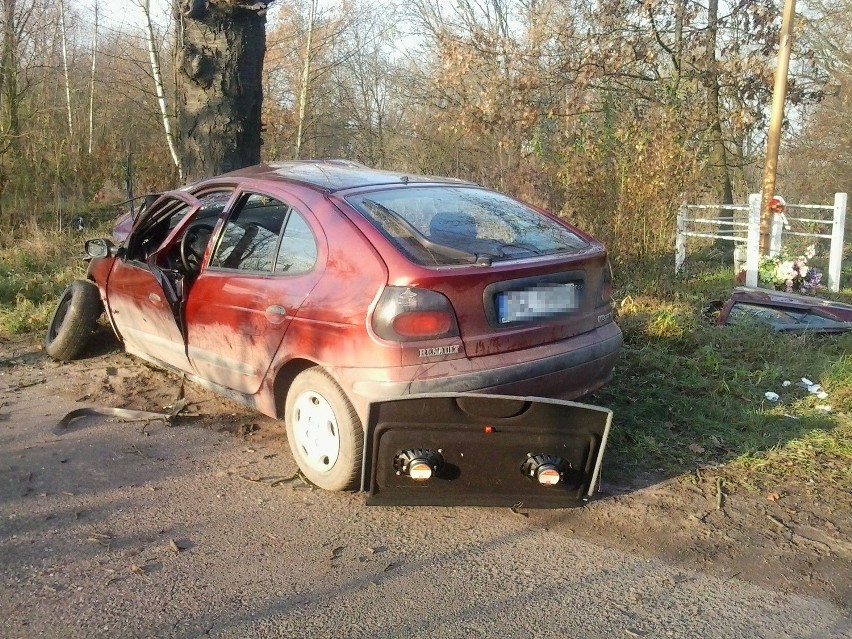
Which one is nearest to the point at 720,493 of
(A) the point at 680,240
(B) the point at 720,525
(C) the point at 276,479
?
(B) the point at 720,525

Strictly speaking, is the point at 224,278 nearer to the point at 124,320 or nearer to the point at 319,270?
the point at 319,270

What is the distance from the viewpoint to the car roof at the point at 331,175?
4246 mm

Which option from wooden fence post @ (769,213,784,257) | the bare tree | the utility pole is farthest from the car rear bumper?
the bare tree

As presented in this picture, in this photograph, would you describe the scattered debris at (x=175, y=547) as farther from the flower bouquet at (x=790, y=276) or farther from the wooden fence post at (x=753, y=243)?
the flower bouquet at (x=790, y=276)

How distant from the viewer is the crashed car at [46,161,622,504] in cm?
342

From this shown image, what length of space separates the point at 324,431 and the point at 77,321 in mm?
3291

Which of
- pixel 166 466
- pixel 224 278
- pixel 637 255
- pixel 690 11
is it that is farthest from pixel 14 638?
pixel 690 11

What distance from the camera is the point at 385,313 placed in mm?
3416

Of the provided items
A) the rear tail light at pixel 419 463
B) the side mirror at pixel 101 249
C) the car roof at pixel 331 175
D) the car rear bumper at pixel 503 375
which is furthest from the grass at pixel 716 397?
the side mirror at pixel 101 249

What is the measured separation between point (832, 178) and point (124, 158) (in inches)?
921

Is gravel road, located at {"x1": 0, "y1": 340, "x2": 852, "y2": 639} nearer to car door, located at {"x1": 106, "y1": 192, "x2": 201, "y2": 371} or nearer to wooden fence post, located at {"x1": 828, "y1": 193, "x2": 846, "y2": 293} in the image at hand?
car door, located at {"x1": 106, "y1": 192, "x2": 201, "y2": 371}

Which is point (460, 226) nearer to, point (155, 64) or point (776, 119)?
point (776, 119)

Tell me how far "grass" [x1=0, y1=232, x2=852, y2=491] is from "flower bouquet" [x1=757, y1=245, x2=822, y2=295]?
2.42 metres

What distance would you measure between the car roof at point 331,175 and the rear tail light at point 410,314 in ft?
3.08
